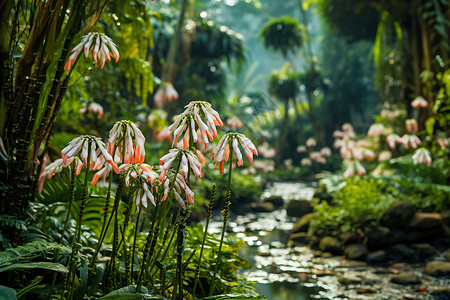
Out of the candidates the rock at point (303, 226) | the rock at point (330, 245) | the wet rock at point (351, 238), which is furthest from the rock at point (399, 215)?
the rock at point (303, 226)

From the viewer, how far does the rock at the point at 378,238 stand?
4.71 metres

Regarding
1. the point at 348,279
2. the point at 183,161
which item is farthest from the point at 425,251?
the point at 183,161

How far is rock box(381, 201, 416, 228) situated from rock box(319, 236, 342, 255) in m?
0.63

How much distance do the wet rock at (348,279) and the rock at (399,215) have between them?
1285mm

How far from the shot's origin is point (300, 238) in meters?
5.49

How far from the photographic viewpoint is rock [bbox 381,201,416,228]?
190 inches

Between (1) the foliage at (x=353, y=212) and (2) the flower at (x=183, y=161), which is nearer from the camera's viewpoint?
(2) the flower at (x=183, y=161)

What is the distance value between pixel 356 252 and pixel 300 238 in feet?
3.44

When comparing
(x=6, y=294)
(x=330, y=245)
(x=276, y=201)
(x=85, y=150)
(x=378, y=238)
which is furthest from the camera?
(x=276, y=201)

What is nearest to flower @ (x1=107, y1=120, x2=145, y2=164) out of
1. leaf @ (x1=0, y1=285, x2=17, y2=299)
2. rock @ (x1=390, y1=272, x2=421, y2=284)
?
leaf @ (x1=0, y1=285, x2=17, y2=299)

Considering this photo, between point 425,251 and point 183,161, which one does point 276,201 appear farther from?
point 183,161

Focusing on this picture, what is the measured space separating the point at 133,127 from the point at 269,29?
1693 cm

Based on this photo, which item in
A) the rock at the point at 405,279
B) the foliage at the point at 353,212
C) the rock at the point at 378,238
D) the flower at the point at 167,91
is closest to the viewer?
the rock at the point at 405,279

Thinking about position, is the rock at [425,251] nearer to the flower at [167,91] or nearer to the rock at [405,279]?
the rock at [405,279]
